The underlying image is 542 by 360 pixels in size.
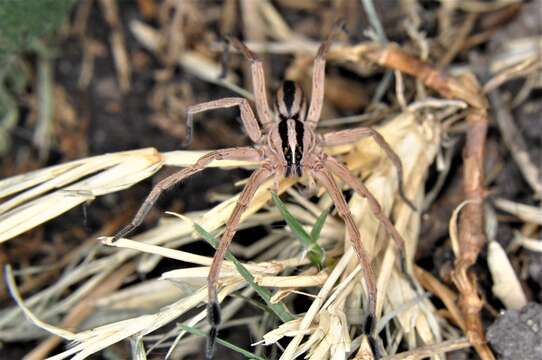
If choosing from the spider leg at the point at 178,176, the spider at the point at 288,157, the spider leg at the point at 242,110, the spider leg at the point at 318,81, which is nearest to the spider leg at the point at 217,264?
the spider at the point at 288,157

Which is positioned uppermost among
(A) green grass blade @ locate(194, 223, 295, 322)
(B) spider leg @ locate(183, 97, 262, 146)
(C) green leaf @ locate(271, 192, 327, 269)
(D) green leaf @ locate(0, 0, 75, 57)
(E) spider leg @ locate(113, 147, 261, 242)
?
(D) green leaf @ locate(0, 0, 75, 57)

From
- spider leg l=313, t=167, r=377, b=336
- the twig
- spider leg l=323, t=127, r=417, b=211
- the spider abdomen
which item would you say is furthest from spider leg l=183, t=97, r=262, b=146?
the twig

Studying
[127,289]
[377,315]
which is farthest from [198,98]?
[377,315]

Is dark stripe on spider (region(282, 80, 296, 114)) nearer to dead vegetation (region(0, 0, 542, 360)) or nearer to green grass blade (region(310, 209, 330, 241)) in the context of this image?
dead vegetation (region(0, 0, 542, 360))

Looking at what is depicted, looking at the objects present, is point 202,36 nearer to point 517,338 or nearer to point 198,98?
point 198,98

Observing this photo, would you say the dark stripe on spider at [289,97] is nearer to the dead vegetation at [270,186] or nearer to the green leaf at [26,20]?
the dead vegetation at [270,186]

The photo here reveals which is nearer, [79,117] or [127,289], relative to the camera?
[127,289]
